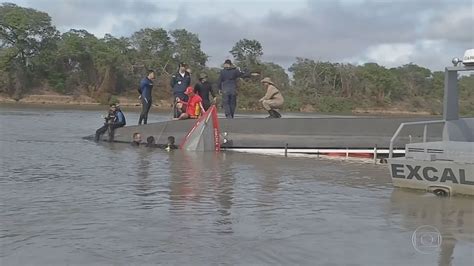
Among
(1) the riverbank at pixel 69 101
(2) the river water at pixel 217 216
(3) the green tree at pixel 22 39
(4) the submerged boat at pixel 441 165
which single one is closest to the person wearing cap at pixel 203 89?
(2) the river water at pixel 217 216

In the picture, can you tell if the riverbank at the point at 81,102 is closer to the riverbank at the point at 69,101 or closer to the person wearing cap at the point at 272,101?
the riverbank at the point at 69,101

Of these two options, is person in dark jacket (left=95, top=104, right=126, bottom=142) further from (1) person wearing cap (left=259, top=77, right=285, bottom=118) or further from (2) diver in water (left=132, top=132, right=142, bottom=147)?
(1) person wearing cap (left=259, top=77, right=285, bottom=118)

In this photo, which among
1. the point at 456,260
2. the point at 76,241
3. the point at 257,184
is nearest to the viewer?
the point at 456,260

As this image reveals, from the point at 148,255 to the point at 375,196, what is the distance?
421 cm

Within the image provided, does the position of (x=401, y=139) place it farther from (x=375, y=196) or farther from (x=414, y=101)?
(x=414, y=101)

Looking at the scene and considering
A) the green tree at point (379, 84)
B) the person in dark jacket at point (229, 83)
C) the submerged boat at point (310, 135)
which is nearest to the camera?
the submerged boat at point (310, 135)

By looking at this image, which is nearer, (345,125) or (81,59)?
(345,125)

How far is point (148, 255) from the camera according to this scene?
221 inches

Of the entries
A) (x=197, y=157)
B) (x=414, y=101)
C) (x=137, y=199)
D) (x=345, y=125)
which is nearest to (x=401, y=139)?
(x=345, y=125)

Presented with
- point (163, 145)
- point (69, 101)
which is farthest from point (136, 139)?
point (69, 101)

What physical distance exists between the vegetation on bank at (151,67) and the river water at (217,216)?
49.5 m

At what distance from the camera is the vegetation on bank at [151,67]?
6600 cm

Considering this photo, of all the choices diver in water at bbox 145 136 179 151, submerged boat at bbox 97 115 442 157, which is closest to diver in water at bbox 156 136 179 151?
diver in water at bbox 145 136 179 151

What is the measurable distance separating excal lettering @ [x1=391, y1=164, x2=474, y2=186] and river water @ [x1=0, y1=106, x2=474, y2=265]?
0.78 ft
